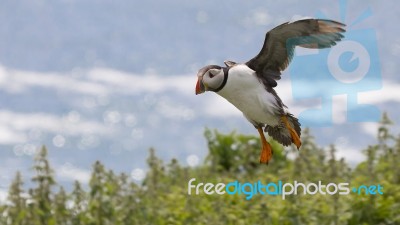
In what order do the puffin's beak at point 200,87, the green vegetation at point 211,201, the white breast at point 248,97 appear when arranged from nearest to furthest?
the puffin's beak at point 200,87 → the white breast at point 248,97 → the green vegetation at point 211,201

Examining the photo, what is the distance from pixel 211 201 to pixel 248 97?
394 cm

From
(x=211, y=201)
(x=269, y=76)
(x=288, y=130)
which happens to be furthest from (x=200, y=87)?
(x=211, y=201)

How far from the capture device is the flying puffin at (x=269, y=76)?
2.94 m

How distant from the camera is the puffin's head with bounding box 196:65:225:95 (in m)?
2.89

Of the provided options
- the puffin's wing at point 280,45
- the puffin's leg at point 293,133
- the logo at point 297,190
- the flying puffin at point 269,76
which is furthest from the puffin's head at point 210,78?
the logo at point 297,190

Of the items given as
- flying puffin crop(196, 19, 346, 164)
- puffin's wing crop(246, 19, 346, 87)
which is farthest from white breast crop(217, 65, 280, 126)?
puffin's wing crop(246, 19, 346, 87)

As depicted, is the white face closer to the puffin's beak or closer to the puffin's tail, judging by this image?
the puffin's beak

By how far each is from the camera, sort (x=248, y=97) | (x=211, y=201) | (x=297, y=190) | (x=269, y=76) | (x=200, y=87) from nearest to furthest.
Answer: (x=200, y=87)
(x=248, y=97)
(x=269, y=76)
(x=297, y=190)
(x=211, y=201)

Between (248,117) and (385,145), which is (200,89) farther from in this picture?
(385,145)

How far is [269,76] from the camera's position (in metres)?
3.12

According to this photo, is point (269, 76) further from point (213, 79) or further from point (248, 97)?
point (213, 79)

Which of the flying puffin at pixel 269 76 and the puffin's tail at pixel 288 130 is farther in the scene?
the puffin's tail at pixel 288 130

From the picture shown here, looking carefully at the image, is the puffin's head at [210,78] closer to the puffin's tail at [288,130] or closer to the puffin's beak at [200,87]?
the puffin's beak at [200,87]

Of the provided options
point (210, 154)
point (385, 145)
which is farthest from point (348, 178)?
point (210, 154)
